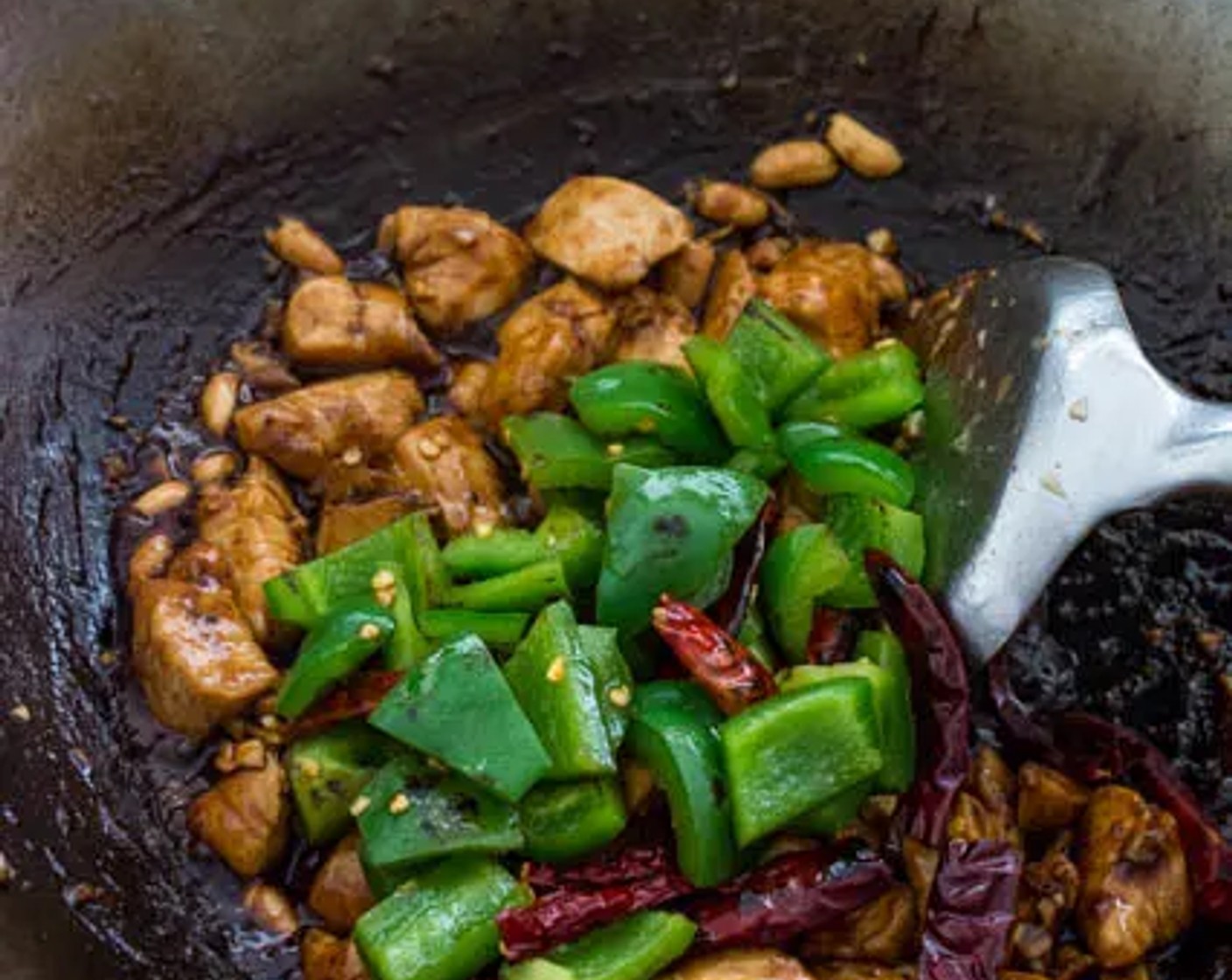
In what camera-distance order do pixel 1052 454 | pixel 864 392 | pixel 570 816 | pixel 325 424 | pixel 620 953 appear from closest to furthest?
1. pixel 620 953
2. pixel 570 816
3. pixel 1052 454
4. pixel 864 392
5. pixel 325 424

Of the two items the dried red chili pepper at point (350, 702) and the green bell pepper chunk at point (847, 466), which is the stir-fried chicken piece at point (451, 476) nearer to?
the dried red chili pepper at point (350, 702)

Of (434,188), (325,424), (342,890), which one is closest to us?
(342,890)

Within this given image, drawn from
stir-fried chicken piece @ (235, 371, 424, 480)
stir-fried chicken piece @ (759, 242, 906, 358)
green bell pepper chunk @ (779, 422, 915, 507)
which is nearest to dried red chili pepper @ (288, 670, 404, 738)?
stir-fried chicken piece @ (235, 371, 424, 480)

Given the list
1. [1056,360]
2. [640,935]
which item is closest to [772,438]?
[1056,360]

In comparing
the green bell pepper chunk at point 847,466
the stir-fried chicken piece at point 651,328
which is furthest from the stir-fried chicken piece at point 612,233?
the green bell pepper chunk at point 847,466

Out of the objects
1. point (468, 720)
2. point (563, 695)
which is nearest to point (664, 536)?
point (563, 695)

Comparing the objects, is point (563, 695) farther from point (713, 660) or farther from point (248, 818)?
point (248, 818)

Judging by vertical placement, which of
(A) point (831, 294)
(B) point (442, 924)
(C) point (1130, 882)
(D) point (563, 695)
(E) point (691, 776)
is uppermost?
(A) point (831, 294)
